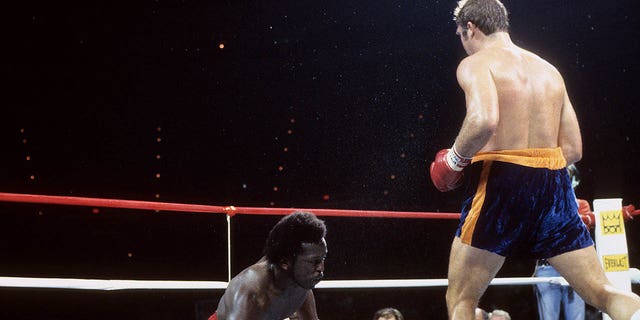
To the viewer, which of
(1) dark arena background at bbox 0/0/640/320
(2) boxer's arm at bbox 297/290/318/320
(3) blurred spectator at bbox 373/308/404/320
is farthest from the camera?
(1) dark arena background at bbox 0/0/640/320

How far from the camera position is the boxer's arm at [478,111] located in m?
1.55

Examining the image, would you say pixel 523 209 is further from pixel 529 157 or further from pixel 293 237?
pixel 293 237

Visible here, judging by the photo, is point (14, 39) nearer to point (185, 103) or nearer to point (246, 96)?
point (185, 103)

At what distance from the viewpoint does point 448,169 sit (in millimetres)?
1677

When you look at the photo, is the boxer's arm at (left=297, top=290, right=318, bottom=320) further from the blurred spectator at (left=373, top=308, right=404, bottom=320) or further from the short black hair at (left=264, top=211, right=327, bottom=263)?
the blurred spectator at (left=373, top=308, right=404, bottom=320)

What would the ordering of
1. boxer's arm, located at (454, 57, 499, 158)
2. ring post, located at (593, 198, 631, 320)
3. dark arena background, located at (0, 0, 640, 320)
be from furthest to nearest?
dark arena background, located at (0, 0, 640, 320)
ring post, located at (593, 198, 631, 320)
boxer's arm, located at (454, 57, 499, 158)

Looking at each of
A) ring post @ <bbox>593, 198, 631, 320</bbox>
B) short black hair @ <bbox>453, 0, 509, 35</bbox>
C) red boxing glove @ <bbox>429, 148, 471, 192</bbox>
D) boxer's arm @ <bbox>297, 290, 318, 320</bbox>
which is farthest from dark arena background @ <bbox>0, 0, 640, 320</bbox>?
short black hair @ <bbox>453, 0, 509, 35</bbox>

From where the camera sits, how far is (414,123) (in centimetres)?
666

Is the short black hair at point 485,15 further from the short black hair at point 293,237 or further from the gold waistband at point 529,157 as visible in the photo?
the short black hair at point 293,237

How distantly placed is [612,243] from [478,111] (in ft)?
3.66

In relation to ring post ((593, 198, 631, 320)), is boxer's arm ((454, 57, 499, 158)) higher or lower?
higher

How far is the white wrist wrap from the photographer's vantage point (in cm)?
163

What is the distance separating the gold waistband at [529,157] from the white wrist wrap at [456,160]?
1.6 inches

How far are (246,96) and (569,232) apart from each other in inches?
214
